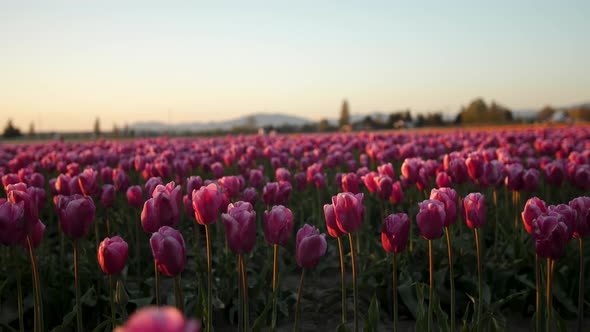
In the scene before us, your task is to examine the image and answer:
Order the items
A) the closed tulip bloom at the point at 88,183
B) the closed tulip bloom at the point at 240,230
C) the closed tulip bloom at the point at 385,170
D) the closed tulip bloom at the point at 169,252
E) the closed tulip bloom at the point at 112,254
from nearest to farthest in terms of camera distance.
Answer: the closed tulip bloom at the point at 169,252 → the closed tulip bloom at the point at 240,230 → the closed tulip bloom at the point at 112,254 → the closed tulip bloom at the point at 88,183 → the closed tulip bloom at the point at 385,170

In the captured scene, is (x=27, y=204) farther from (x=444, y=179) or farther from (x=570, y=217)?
(x=444, y=179)

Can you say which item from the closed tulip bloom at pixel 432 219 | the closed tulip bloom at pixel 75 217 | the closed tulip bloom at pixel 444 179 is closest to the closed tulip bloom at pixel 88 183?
the closed tulip bloom at pixel 75 217

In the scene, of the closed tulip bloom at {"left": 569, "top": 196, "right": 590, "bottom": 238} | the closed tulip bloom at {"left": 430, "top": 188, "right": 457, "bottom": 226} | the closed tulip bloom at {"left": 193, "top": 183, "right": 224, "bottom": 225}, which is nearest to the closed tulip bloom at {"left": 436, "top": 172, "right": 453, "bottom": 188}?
the closed tulip bloom at {"left": 430, "top": 188, "right": 457, "bottom": 226}

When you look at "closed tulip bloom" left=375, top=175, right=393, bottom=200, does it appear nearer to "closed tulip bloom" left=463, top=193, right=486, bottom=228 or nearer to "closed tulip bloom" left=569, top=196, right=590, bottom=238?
"closed tulip bloom" left=463, top=193, right=486, bottom=228

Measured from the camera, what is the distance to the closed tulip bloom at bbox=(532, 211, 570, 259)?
103 inches

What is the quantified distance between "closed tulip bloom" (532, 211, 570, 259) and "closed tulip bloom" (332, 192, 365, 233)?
100 cm

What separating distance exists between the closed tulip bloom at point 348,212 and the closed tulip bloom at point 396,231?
0.57 ft

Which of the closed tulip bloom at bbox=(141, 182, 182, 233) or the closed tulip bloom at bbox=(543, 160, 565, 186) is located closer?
the closed tulip bloom at bbox=(141, 182, 182, 233)

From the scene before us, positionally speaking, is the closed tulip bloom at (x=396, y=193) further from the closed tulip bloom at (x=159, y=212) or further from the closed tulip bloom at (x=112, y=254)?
the closed tulip bloom at (x=112, y=254)

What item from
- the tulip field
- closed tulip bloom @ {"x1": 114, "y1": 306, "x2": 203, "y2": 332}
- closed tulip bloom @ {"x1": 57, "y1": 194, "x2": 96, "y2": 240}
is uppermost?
closed tulip bloom @ {"x1": 114, "y1": 306, "x2": 203, "y2": 332}

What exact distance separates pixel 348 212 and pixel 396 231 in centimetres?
30

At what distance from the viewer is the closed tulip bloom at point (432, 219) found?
2.82m

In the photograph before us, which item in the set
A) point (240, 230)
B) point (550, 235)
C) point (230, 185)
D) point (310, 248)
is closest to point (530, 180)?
point (550, 235)

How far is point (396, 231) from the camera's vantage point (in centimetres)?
275
